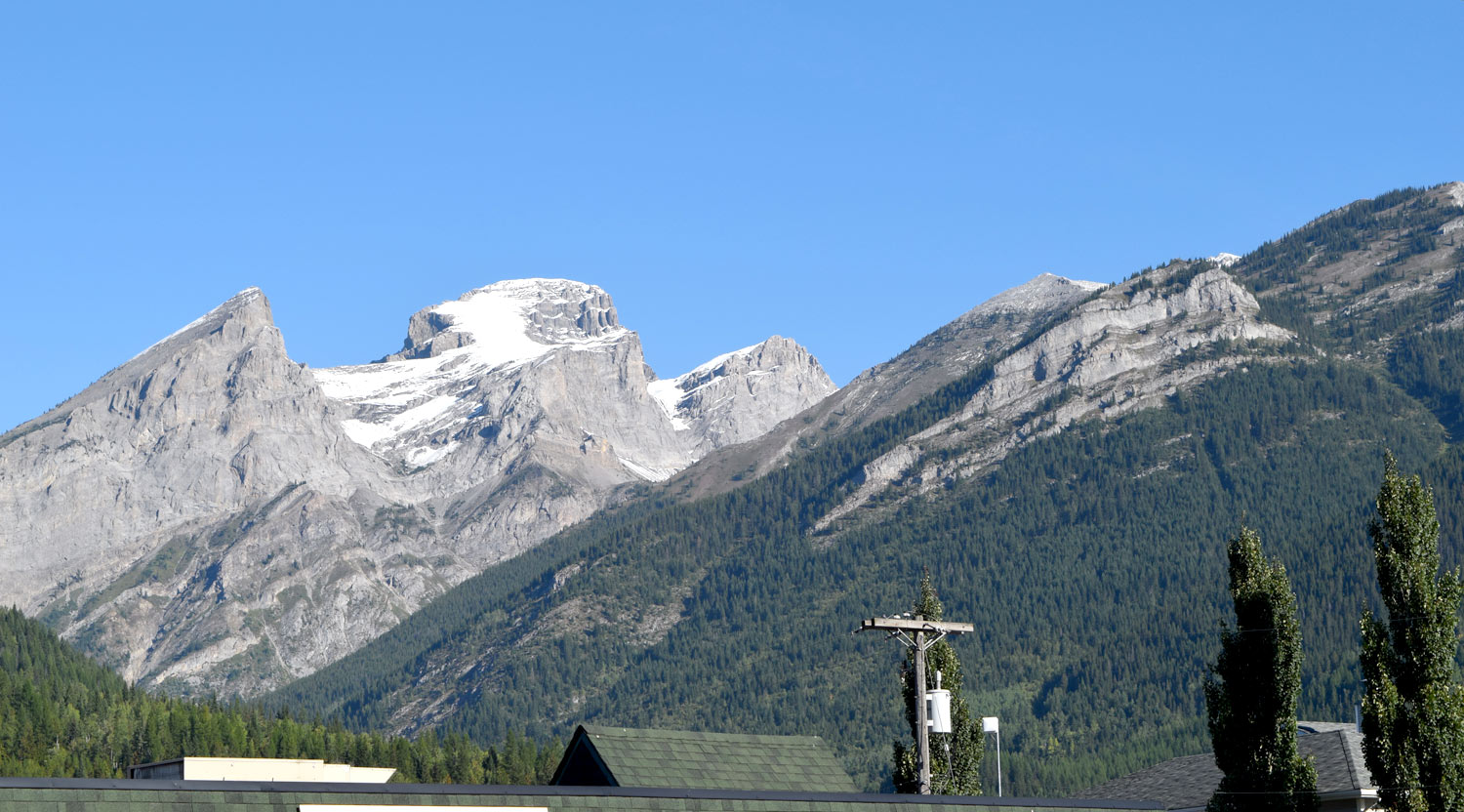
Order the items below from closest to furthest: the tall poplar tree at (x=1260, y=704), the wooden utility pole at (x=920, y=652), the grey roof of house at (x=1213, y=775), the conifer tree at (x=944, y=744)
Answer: the wooden utility pole at (x=920, y=652) → the tall poplar tree at (x=1260, y=704) → the conifer tree at (x=944, y=744) → the grey roof of house at (x=1213, y=775)

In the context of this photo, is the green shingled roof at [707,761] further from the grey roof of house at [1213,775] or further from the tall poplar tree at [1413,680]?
the tall poplar tree at [1413,680]

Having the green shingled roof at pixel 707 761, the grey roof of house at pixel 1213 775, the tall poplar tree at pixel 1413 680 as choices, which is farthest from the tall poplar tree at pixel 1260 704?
the green shingled roof at pixel 707 761

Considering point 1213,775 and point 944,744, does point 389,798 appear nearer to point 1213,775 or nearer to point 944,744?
point 944,744

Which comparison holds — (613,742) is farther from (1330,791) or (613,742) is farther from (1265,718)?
(1330,791)

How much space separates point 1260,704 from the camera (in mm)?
54656

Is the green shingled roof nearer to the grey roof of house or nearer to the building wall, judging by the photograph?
the grey roof of house

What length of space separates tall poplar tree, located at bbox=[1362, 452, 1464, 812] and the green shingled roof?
709 inches

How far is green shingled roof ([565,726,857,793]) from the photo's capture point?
197 ft

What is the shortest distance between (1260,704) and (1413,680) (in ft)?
17.0

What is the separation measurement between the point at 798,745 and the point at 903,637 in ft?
44.1

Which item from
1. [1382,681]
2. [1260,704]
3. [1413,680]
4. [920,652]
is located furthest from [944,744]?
[1413,680]

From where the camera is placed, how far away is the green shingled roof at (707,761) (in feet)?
197

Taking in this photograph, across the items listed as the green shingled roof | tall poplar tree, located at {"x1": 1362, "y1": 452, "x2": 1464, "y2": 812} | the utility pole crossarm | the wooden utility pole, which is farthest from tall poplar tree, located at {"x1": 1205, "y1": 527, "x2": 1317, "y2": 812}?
the green shingled roof

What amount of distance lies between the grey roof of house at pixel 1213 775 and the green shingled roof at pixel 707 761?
12.1 meters
